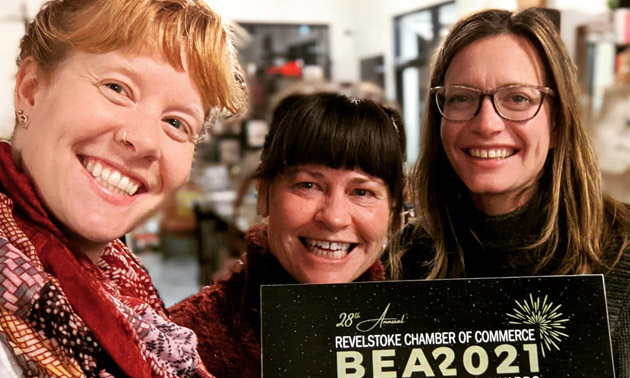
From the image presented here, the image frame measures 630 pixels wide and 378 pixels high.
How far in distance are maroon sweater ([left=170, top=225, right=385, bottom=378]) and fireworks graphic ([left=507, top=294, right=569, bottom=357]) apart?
1.21ft

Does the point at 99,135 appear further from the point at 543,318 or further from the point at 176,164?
the point at 543,318

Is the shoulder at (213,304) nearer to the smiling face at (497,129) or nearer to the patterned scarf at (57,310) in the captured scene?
the patterned scarf at (57,310)

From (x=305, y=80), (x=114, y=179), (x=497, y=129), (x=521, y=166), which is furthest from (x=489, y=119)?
(x=305, y=80)

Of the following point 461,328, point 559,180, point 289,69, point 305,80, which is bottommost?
point 461,328

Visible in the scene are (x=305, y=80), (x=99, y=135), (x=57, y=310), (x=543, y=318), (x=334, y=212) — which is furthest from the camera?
(x=305, y=80)

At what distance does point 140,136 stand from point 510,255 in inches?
34.4

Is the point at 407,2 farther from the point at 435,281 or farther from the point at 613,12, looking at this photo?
the point at 435,281

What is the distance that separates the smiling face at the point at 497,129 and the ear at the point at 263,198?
1.48 ft

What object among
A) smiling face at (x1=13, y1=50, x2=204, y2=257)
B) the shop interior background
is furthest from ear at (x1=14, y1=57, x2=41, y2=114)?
the shop interior background

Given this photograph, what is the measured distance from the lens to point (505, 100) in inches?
54.6

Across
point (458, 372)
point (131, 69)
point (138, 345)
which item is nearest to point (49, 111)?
point (131, 69)

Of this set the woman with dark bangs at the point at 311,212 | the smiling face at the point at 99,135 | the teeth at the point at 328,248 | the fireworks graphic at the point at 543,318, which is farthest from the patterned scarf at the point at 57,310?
the fireworks graphic at the point at 543,318

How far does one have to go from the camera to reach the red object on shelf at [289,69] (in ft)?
13.2

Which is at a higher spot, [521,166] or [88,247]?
[521,166]
